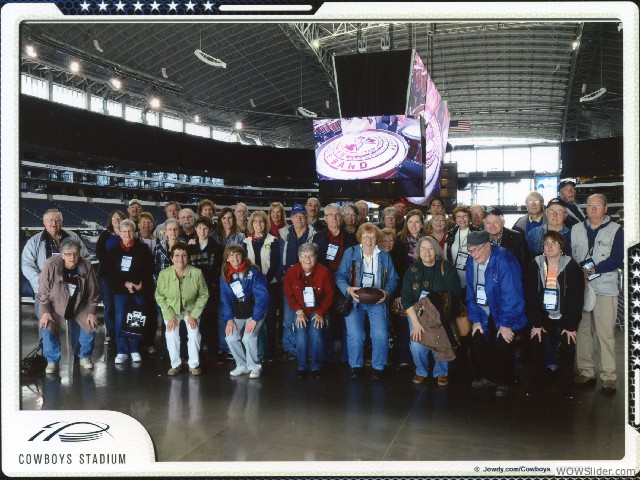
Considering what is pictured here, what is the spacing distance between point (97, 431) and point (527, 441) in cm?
209

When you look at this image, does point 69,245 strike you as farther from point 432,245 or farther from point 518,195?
point 518,195

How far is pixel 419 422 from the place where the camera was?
2738mm

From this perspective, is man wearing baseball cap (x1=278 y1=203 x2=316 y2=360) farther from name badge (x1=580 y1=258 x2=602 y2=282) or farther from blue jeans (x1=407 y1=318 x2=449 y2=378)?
name badge (x1=580 y1=258 x2=602 y2=282)

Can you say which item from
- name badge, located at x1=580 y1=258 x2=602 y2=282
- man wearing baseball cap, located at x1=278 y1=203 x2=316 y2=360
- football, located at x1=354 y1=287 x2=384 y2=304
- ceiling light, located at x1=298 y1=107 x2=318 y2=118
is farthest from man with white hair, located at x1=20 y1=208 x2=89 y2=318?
ceiling light, located at x1=298 y1=107 x2=318 y2=118

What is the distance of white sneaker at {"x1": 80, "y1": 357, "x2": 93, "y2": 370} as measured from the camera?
383 cm

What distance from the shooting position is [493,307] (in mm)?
3357

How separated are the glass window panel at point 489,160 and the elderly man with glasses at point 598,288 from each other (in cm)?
1558

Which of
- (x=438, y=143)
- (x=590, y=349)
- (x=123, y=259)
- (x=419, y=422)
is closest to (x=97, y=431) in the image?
(x=419, y=422)

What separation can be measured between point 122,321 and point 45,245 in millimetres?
1333

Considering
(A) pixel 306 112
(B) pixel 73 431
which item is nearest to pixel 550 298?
(B) pixel 73 431

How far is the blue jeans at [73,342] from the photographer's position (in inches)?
144

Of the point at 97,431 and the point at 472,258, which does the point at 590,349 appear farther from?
the point at 97,431

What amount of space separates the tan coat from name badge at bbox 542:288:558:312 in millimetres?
3316

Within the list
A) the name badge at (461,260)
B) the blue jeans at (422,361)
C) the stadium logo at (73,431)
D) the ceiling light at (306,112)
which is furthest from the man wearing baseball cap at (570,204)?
the ceiling light at (306,112)
